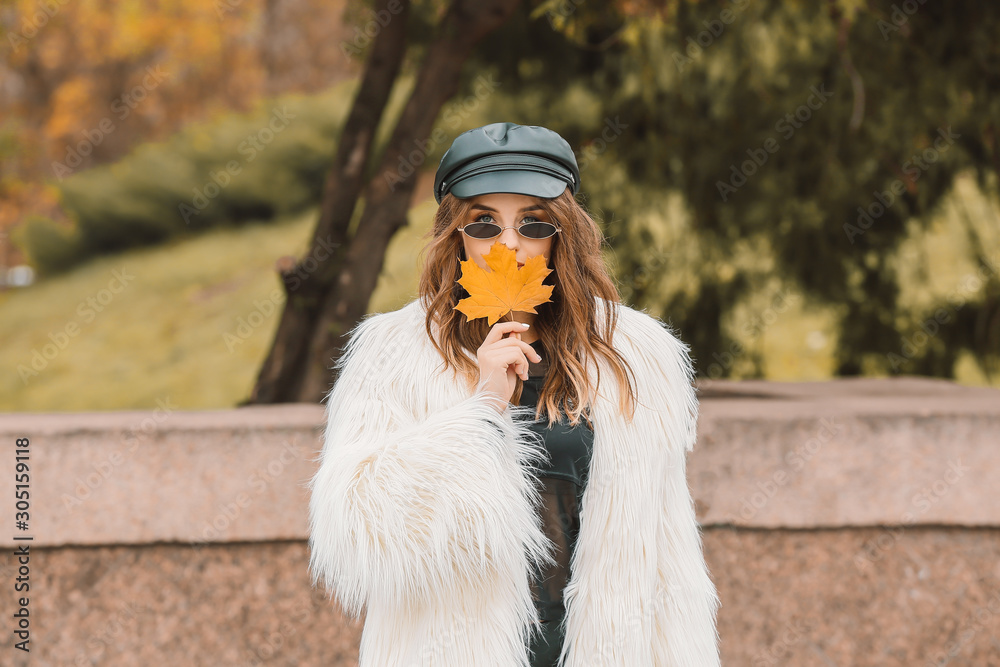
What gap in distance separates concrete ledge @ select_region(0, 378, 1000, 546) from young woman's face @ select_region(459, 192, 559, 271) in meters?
1.42

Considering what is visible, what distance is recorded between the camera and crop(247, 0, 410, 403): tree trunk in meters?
4.15

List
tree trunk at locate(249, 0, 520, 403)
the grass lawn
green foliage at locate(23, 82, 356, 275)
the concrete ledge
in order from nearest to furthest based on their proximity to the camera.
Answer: the concrete ledge
tree trunk at locate(249, 0, 520, 403)
the grass lawn
green foliage at locate(23, 82, 356, 275)

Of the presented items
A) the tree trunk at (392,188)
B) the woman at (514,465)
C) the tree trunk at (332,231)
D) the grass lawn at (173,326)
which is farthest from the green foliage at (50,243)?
the woman at (514,465)

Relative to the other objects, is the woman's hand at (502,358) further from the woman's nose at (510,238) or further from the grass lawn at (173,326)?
the grass lawn at (173,326)

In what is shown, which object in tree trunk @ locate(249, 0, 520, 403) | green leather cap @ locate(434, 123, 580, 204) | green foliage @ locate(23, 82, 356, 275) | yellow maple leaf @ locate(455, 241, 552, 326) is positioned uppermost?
green foliage @ locate(23, 82, 356, 275)

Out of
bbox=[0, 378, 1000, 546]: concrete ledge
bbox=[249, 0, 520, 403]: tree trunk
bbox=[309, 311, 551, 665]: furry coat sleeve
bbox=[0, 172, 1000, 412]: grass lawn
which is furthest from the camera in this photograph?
bbox=[0, 172, 1000, 412]: grass lawn

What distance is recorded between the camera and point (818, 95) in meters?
4.88

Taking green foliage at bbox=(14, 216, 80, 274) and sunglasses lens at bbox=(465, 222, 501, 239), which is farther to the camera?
green foliage at bbox=(14, 216, 80, 274)

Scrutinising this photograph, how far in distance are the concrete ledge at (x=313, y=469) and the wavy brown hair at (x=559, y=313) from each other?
127cm

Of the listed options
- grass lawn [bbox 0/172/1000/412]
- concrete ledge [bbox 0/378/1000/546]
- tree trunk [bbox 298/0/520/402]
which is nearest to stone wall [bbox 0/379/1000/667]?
concrete ledge [bbox 0/378/1000/546]

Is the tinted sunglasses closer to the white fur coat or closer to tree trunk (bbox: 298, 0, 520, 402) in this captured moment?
the white fur coat

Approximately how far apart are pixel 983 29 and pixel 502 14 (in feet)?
8.04

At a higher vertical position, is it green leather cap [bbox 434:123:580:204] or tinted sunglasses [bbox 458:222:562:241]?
green leather cap [bbox 434:123:580:204]

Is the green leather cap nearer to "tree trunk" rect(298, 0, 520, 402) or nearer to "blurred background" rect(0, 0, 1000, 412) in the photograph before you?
"blurred background" rect(0, 0, 1000, 412)
